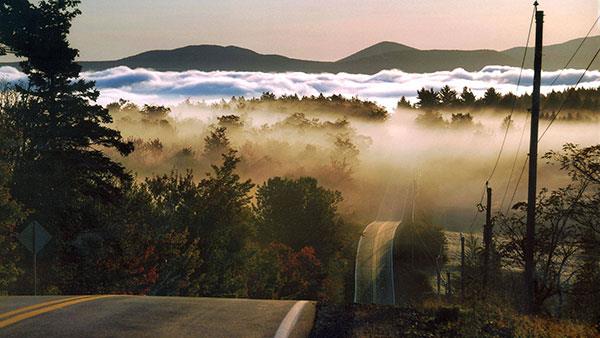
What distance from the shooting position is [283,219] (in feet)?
368

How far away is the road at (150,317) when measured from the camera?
479 inches

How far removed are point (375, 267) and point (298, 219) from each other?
11580mm

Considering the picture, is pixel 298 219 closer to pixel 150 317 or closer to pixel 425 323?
pixel 425 323

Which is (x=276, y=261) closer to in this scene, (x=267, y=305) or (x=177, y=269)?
(x=177, y=269)

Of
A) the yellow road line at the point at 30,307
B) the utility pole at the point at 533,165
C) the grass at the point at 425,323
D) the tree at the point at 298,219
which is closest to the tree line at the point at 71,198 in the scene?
the utility pole at the point at 533,165

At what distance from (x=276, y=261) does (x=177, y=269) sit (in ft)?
88.1

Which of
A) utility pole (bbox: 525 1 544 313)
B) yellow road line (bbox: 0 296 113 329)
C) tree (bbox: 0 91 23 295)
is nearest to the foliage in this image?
tree (bbox: 0 91 23 295)

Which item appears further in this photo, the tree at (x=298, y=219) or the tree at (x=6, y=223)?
the tree at (x=298, y=219)

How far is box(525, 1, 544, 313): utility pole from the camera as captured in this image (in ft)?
102

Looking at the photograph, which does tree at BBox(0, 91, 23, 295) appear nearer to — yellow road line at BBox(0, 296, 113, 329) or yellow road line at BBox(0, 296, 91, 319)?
yellow road line at BBox(0, 296, 91, 319)

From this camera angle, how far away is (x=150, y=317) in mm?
13695

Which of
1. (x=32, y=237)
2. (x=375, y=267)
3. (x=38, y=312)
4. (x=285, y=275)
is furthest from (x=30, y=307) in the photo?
(x=375, y=267)

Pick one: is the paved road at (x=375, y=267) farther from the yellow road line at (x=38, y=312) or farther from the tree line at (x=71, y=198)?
the yellow road line at (x=38, y=312)

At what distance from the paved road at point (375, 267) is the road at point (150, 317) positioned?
7140cm
